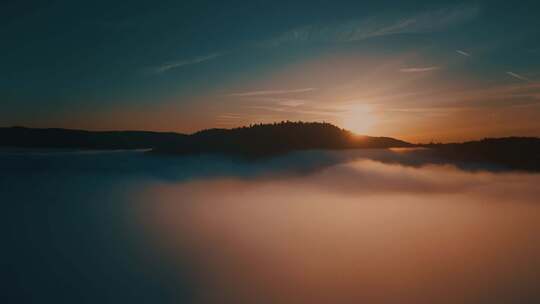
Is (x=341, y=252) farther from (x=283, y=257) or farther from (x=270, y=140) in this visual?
(x=270, y=140)

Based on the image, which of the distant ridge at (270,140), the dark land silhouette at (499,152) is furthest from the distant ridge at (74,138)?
the dark land silhouette at (499,152)

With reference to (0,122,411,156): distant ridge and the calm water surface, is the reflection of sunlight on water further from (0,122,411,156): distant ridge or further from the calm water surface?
(0,122,411,156): distant ridge

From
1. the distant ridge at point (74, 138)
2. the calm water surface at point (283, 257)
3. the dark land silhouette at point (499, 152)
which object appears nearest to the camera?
the calm water surface at point (283, 257)

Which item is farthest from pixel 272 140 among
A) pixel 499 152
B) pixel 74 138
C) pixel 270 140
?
pixel 74 138

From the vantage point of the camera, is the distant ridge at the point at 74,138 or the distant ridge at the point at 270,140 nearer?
the distant ridge at the point at 270,140

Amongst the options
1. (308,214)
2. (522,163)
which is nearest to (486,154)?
(522,163)

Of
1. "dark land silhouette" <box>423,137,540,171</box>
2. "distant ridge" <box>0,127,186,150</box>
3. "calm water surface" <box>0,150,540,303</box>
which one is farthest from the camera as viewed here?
"distant ridge" <box>0,127,186,150</box>

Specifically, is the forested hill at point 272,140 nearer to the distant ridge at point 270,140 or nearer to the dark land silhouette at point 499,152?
the distant ridge at point 270,140

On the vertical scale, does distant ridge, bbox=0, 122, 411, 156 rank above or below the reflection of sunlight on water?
above

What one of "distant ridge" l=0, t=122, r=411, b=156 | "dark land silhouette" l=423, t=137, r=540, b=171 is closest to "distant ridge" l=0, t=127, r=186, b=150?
"distant ridge" l=0, t=122, r=411, b=156

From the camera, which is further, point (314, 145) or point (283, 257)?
point (314, 145)

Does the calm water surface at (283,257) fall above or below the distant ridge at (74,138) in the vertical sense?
below
